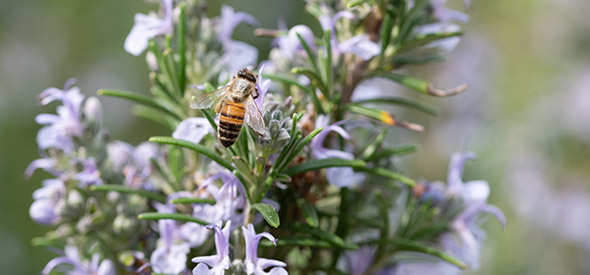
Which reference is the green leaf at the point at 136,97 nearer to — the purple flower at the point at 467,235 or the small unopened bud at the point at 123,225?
the small unopened bud at the point at 123,225

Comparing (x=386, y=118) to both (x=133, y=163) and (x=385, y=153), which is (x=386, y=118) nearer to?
(x=385, y=153)

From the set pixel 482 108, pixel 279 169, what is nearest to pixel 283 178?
pixel 279 169

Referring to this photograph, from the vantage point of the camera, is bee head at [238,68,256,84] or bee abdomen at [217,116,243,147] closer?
bee abdomen at [217,116,243,147]

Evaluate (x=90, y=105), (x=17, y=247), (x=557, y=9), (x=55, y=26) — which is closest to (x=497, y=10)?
(x=557, y=9)

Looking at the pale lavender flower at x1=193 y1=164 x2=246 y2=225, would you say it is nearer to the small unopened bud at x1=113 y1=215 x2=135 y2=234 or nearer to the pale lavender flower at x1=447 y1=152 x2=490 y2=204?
the small unopened bud at x1=113 y1=215 x2=135 y2=234

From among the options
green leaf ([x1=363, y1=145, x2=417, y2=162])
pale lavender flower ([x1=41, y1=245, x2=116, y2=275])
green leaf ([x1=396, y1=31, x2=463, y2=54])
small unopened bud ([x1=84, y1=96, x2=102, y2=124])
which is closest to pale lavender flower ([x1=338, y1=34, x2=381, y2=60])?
green leaf ([x1=396, y1=31, x2=463, y2=54])

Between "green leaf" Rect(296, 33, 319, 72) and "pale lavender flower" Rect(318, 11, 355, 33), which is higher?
"pale lavender flower" Rect(318, 11, 355, 33)
